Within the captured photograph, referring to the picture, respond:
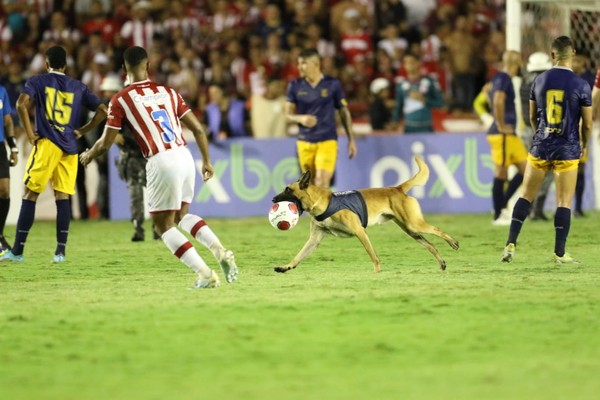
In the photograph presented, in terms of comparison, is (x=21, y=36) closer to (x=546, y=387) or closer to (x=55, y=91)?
(x=55, y=91)

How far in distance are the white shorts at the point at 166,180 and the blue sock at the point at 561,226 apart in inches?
149

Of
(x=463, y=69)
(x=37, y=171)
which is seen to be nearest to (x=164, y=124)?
(x=37, y=171)

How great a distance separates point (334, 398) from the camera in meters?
5.66

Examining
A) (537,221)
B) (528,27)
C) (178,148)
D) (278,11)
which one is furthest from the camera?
(278,11)

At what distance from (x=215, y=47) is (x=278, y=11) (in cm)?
138

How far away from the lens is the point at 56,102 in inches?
463

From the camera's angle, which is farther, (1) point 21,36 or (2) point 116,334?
(1) point 21,36

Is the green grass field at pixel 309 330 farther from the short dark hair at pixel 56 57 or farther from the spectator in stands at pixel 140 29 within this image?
the spectator in stands at pixel 140 29

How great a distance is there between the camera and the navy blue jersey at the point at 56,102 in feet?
38.4

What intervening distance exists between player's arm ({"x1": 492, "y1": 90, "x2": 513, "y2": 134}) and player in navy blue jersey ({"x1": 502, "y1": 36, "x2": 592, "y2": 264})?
414 cm

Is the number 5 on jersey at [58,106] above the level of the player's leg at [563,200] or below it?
above

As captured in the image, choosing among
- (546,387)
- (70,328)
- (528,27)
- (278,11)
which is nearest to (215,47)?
(278,11)

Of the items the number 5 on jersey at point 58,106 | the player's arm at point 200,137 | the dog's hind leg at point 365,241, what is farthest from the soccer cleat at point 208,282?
the number 5 on jersey at point 58,106

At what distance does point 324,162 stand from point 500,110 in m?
2.46
